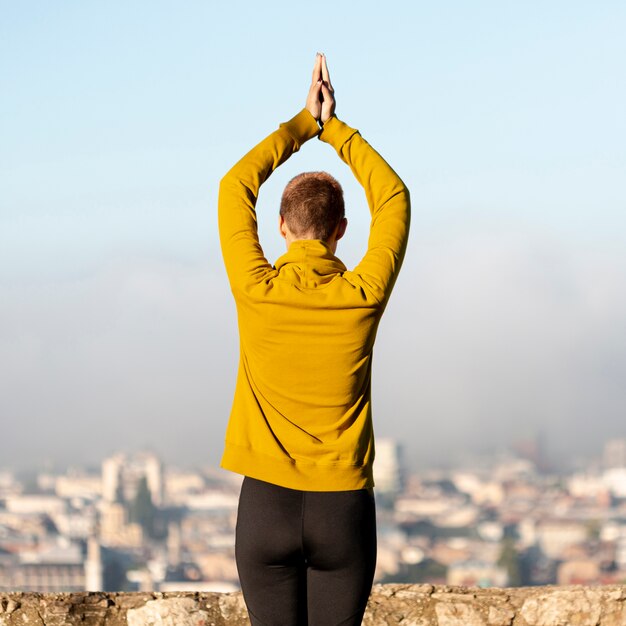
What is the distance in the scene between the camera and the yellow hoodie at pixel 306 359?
232cm

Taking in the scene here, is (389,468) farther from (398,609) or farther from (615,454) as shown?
(398,609)

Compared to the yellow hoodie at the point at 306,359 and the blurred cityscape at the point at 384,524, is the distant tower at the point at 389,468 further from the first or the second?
the yellow hoodie at the point at 306,359

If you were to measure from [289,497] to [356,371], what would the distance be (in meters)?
0.31

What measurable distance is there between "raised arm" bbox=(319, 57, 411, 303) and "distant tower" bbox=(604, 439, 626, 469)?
105705 millimetres

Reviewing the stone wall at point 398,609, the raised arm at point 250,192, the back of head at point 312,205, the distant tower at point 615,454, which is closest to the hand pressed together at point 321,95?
the raised arm at point 250,192

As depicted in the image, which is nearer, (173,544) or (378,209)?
(378,209)

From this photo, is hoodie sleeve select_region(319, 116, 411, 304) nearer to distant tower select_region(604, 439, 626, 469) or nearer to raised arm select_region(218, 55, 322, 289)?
raised arm select_region(218, 55, 322, 289)

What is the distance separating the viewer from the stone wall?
3.74 m

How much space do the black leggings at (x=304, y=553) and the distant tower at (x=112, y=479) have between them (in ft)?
297

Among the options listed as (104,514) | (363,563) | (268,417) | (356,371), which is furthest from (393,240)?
(104,514)

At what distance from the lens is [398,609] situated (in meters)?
3.78

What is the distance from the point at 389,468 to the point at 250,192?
93.9 meters

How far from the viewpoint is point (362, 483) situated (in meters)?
2.38

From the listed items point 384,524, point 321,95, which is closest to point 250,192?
point 321,95
